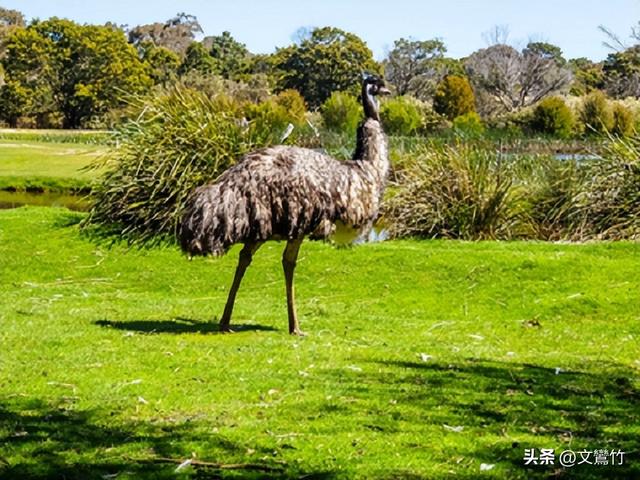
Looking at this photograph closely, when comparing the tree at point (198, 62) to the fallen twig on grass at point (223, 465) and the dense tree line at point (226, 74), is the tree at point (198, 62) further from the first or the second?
the fallen twig on grass at point (223, 465)

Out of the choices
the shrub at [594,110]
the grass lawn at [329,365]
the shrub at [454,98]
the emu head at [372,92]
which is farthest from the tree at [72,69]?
the emu head at [372,92]

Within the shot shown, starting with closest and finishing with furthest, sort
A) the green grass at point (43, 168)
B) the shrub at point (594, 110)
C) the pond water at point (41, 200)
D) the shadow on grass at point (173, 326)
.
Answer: the shadow on grass at point (173, 326), the pond water at point (41, 200), the green grass at point (43, 168), the shrub at point (594, 110)

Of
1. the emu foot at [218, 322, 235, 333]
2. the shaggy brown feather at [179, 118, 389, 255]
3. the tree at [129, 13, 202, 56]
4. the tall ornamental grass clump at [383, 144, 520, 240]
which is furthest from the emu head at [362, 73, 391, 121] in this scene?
the tree at [129, 13, 202, 56]

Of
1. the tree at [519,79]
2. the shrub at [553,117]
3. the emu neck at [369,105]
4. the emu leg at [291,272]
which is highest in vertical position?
the tree at [519,79]

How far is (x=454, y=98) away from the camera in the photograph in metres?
59.9

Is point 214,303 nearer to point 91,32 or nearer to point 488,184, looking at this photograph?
point 488,184

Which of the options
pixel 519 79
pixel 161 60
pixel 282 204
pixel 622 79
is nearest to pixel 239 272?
pixel 282 204

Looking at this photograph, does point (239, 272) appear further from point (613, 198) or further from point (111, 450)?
point (613, 198)

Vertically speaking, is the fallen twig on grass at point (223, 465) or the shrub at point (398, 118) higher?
the shrub at point (398, 118)

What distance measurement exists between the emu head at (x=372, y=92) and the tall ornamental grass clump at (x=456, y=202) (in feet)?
22.1

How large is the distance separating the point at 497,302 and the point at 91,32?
67.0 meters

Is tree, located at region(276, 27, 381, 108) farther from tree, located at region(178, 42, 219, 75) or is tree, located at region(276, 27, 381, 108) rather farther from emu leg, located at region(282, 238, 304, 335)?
emu leg, located at region(282, 238, 304, 335)

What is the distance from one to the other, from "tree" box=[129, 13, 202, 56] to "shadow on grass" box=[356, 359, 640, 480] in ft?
336

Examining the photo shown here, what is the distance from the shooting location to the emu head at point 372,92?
33.8 feet
